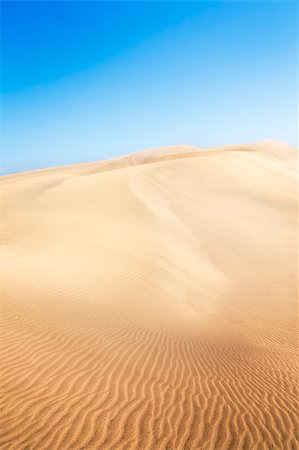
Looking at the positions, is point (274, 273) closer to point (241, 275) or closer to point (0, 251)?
point (241, 275)

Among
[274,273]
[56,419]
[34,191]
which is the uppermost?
[34,191]

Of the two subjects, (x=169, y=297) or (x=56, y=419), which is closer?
(x=56, y=419)

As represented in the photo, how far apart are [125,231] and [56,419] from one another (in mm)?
11306

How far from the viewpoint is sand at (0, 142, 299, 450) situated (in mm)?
4543

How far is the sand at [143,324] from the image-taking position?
4543mm

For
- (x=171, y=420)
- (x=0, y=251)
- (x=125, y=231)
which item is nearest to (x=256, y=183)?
(x=125, y=231)

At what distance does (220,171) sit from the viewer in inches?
1201

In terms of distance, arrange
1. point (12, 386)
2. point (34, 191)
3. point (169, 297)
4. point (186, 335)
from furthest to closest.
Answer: point (34, 191) < point (169, 297) < point (186, 335) < point (12, 386)

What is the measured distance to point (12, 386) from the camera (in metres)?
4.96

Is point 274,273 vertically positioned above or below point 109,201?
below

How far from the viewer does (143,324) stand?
330 inches

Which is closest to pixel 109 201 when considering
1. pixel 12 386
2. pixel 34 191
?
pixel 34 191

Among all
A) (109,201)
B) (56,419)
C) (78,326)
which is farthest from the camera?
(109,201)

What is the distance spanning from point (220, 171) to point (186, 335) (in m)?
24.4
